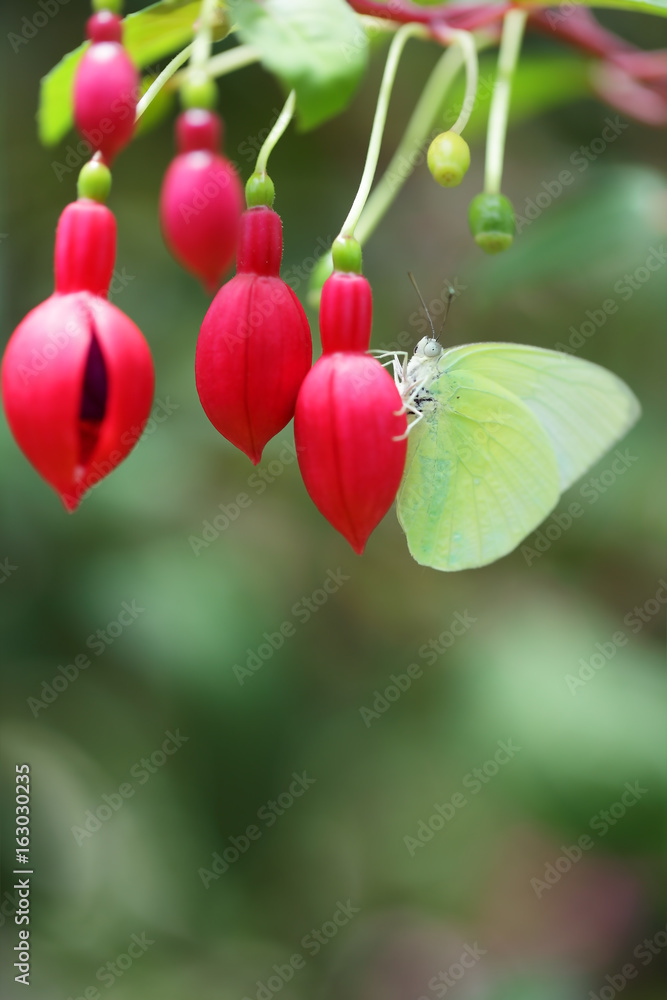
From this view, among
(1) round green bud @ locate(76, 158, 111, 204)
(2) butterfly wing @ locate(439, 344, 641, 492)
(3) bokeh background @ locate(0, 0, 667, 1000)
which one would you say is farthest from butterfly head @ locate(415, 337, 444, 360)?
(3) bokeh background @ locate(0, 0, 667, 1000)

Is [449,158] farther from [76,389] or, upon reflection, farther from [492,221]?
[76,389]

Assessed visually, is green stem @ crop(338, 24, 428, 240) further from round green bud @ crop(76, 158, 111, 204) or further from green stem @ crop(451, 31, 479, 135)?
round green bud @ crop(76, 158, 111, 204)

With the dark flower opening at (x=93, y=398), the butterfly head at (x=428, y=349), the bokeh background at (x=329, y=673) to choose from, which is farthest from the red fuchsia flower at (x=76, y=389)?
the bokeh background at (x=329, y=673)

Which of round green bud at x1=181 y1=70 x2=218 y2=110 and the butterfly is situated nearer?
round green bud at x1=181 y1=70 x2=218 y2=110

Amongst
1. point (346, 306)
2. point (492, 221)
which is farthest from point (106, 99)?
point (492, 221)

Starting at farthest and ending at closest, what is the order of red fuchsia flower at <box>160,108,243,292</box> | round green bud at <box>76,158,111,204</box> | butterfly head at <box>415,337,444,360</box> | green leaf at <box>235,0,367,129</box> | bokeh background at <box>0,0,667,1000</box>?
bokeh background at <box>0,0,667,1000</box> < butterfly head at <box>415,337,444,360</box> < red fuchsia flower at <box>160,108,243,292</box> < round green bud at <box>76,158,111,204</box> < green leaf at <box>235,0,367,129</box>

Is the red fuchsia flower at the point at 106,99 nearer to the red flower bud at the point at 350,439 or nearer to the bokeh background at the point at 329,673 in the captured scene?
the red flower bud at the point at 350,439

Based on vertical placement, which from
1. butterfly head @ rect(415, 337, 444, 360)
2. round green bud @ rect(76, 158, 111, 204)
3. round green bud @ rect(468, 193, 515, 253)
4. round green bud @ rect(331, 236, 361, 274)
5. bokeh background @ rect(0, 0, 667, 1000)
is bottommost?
bokeh background @ rect(0, 0, 667, 1000)
